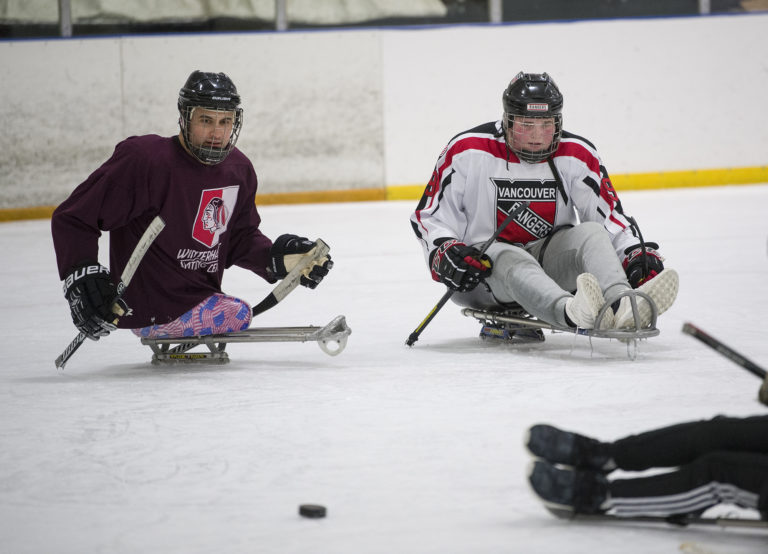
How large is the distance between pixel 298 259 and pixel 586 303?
3.17 ft

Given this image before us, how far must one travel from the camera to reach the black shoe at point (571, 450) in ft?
6.64

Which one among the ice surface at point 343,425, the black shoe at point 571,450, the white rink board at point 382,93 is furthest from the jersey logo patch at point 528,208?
the white rink board at point 382,93

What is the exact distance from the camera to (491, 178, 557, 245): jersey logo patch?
401 centimetres

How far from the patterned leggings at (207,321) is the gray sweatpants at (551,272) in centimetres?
86

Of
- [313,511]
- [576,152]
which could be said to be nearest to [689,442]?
[313,511]

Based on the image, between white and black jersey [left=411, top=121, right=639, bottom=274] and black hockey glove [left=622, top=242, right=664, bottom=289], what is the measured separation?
0.07 m

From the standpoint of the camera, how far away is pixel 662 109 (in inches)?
377

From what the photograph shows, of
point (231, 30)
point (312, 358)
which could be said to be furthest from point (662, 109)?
point (312, 358)

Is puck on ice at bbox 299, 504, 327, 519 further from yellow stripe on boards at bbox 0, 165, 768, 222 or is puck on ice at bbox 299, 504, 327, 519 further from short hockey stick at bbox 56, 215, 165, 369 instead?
yellow stripe on boards at bbox 0, 165, 768, 222

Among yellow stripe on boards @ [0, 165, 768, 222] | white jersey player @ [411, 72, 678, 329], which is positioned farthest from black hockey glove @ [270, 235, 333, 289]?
yellow stripe on boards @ [0, 165, 768, 222]

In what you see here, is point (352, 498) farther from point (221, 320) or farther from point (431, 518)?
point (221, 320)

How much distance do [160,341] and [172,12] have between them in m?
6.02

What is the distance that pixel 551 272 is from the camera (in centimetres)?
399

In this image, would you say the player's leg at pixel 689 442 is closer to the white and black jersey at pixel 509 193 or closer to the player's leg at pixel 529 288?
the player's leg at pixel 529 288
